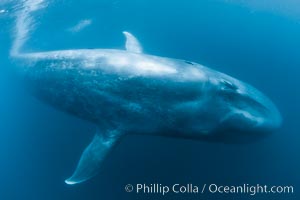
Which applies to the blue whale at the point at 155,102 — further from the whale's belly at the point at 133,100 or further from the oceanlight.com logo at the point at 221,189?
the oceanlight.com logo at the point at 221,189

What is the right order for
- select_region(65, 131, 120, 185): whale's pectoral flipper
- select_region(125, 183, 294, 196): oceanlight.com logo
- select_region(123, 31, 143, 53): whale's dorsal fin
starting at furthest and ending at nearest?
select_region(125, 183, 294, 196): oceanlight.com logo → select_region(123, 31, 143, 53): whale's dorsal fin → select_region(65, 131, 120, 185): whale's pectoral flipper

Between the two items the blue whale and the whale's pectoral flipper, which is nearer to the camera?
the blue whale

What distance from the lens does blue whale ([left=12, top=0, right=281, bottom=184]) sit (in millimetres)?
7207

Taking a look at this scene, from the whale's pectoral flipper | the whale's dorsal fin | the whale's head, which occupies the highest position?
the whale's dorsal fin

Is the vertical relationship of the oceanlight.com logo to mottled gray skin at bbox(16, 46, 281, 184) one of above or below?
below

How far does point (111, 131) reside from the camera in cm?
798

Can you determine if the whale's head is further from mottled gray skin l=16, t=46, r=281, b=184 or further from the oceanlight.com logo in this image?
the oceanlight.com logo

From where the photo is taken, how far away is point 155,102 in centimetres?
732

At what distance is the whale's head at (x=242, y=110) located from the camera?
722cm

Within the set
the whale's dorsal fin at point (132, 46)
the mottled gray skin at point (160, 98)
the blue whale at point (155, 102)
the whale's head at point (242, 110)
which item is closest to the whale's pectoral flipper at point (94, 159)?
the blue whale at point (155, 102)

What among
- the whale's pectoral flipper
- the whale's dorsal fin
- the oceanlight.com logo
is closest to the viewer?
the whale's pectoral flipper

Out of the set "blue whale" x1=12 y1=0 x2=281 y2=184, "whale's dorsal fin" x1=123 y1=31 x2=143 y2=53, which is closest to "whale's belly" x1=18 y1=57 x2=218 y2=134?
"blue whale" x1=12 y1=0 x2=281 y2=184

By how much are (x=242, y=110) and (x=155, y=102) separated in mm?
2110

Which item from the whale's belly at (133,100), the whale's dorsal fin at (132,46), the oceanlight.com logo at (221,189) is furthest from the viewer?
the oceanlight.com logo at (221,189)
